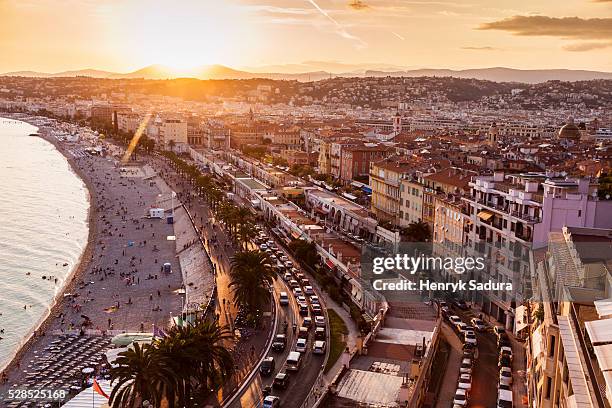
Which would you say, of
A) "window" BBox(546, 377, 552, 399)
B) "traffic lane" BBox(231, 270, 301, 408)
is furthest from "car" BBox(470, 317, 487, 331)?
"window" BBox(546, 377, 552, 399)

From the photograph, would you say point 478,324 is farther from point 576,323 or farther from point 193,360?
point 576,323

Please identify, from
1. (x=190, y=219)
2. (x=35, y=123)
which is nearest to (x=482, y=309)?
(x=190, y=219)

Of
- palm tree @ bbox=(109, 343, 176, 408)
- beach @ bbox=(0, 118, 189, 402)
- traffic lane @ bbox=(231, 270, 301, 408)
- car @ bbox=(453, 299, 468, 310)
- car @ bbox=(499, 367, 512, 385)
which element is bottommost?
beach @ bbox=(0, 118, 189, 402)

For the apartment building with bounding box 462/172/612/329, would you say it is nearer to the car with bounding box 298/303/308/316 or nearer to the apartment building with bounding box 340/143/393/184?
the car with bounding box 298/303/308/316

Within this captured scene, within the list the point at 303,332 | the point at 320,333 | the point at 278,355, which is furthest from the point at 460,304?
the point at 278,355

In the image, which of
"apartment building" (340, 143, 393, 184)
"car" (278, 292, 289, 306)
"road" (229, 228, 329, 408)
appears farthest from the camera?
"apartment building" (340, 143, 393, 184)

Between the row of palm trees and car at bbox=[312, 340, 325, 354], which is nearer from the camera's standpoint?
the row of palm trees

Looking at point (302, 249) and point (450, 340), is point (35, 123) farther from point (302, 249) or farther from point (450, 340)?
point (450, 340)

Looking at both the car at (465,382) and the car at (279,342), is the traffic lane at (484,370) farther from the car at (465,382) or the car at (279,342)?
the car at (279,342)
